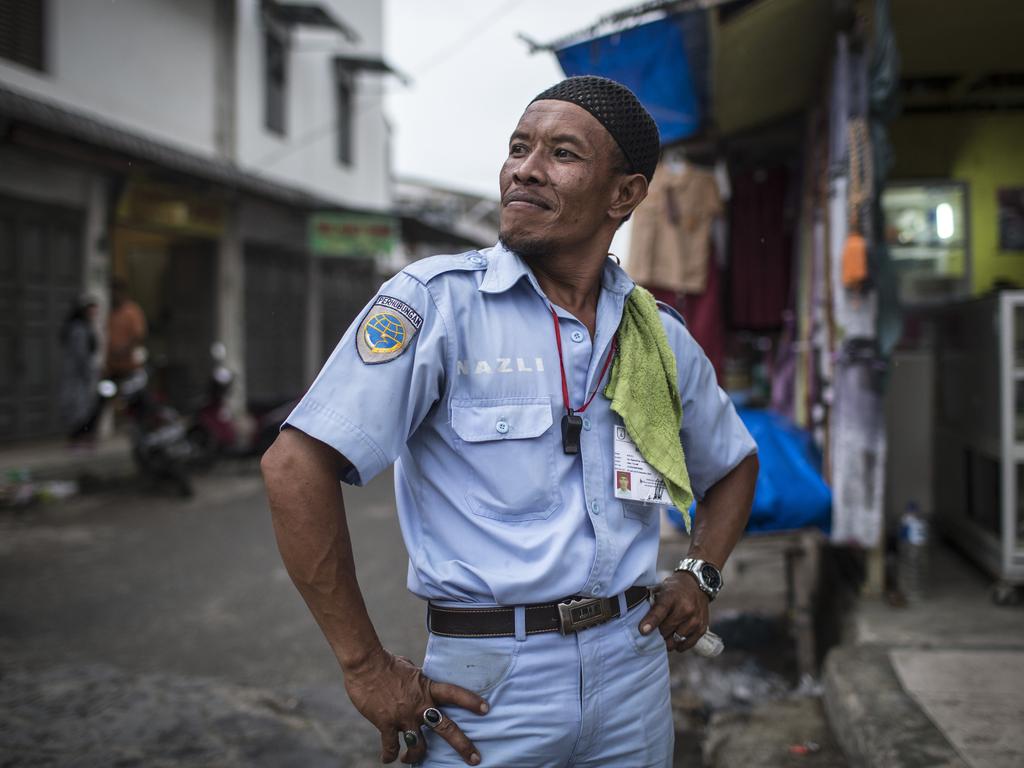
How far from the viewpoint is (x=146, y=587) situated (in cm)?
529

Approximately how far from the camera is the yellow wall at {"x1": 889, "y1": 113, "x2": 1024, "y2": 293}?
534 centimetres

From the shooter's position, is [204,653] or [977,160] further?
[977,160]

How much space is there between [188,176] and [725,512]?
36.0 ft

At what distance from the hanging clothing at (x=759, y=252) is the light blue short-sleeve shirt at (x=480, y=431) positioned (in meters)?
3.81

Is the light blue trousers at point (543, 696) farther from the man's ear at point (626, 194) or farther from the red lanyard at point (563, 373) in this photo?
the man's ear at point (626, 194)

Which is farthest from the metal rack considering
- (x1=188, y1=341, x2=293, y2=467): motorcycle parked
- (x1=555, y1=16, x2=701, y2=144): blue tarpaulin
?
(x1=188, y1=341, x2=293, y2=467): motorcycle parked

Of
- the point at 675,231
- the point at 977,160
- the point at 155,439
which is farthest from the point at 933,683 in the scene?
the point at 155,439

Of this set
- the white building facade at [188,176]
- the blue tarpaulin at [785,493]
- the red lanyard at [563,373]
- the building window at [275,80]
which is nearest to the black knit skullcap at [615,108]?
the red lanyard at [563,373]

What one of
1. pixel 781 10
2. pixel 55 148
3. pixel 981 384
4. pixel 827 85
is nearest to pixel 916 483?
pixel 981 384

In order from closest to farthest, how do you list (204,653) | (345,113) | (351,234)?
(204,653), (351,234), (345,113)

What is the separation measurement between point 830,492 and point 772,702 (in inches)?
38.0

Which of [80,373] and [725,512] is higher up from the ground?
[80,373]

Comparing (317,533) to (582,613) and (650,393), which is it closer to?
(582,613)

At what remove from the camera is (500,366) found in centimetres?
150
